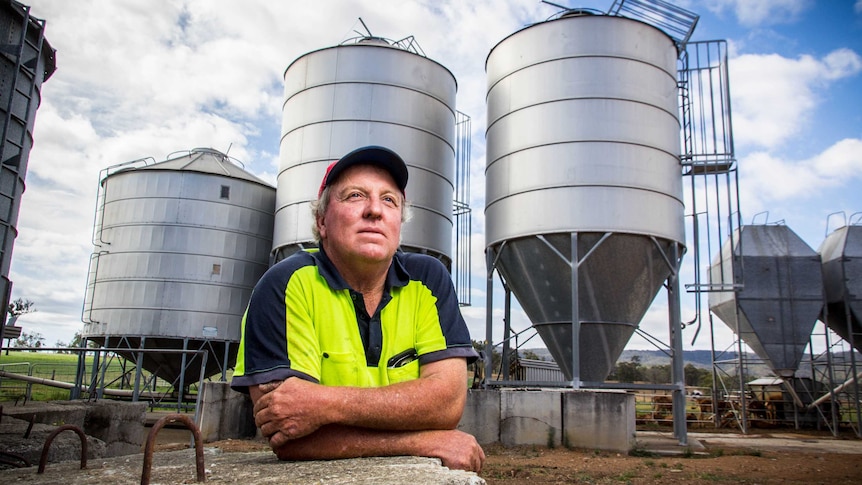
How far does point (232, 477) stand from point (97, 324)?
19.1 m

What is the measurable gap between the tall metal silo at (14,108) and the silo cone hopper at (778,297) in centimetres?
1858

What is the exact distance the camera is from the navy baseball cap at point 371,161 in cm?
239

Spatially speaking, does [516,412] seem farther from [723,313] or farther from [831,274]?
[831,274]

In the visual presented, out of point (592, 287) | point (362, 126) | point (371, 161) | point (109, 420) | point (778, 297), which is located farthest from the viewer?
point (778, 297)

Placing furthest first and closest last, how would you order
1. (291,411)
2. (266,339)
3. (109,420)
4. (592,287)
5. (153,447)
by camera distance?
1. (592,287)
2. (109,420)
3. (266,339)
4. (291,411)
5. (153,447)

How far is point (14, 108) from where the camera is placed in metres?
7.43

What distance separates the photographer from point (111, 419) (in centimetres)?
941

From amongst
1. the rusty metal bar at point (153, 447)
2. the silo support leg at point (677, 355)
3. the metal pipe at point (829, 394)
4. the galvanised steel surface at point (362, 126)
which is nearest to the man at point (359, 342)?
the rusty metal bar at point (153, 447)

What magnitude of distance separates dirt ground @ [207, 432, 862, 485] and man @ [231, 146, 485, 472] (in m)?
5.65

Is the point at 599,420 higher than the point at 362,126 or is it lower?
lower

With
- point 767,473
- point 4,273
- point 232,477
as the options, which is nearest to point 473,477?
point 232,477

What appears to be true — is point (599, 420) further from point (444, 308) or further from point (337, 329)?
point (337, 329)

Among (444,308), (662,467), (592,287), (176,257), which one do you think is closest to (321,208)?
(444,308)

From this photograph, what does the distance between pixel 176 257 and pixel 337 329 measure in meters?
17.1
